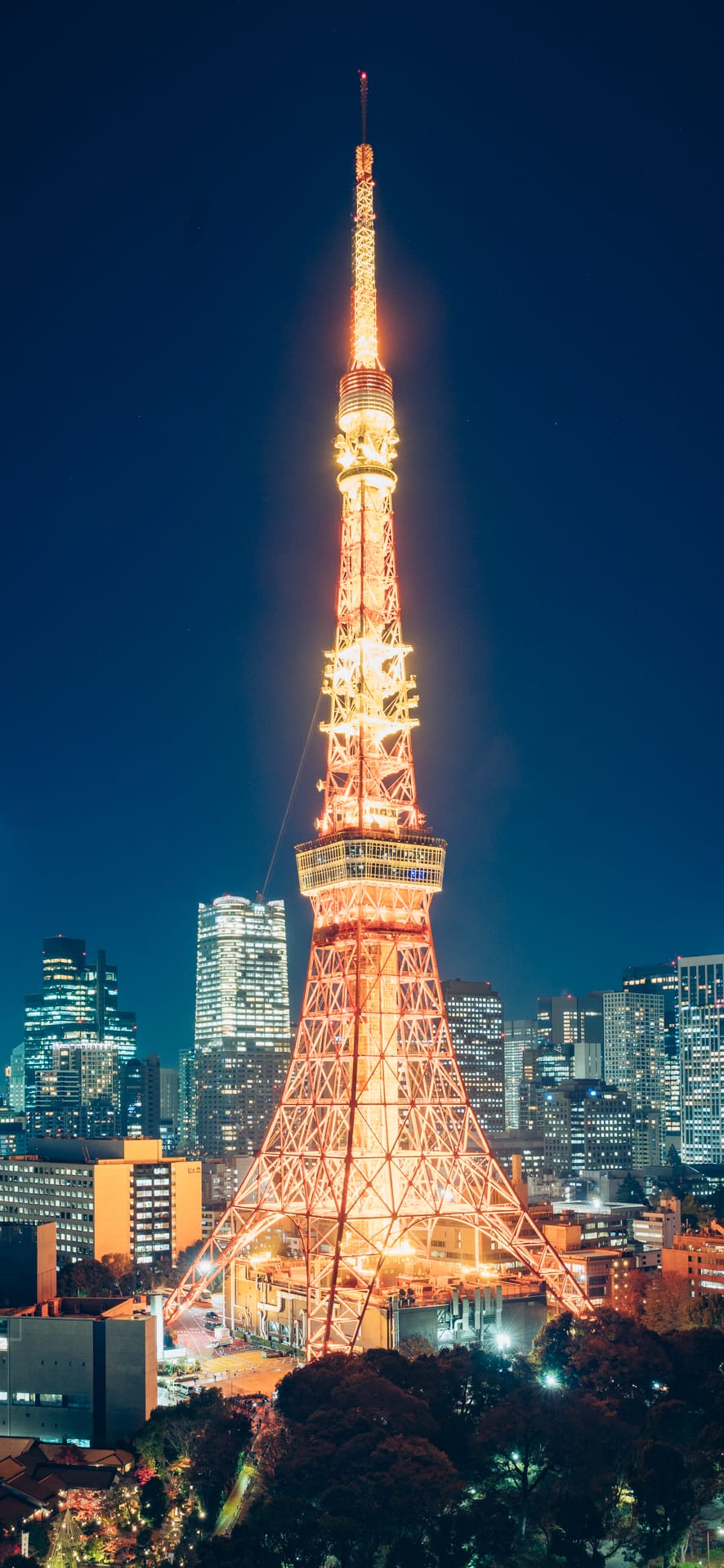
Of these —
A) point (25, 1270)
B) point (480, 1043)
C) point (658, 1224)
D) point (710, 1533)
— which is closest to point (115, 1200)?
point (658, 1224)

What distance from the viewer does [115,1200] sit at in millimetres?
103125

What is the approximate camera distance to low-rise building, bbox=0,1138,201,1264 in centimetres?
10200

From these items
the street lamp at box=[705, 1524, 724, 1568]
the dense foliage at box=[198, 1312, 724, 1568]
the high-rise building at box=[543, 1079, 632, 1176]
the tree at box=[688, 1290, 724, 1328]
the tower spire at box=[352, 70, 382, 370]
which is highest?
the tower spire at box=[352, 70, 382, 370]

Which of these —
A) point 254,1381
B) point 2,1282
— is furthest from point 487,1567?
point 2,1282

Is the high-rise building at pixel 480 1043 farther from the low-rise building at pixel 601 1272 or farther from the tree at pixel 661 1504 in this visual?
the tree at pixel 661 1504

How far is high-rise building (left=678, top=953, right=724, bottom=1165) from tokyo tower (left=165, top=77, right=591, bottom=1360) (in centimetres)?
11676

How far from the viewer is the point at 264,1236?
74.5 metres

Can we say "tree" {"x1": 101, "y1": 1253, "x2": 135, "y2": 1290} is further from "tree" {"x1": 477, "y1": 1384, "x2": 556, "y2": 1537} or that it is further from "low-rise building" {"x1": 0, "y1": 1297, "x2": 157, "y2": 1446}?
"tree" {"x1": 477, "y1": 1384, "x2": 556, "y2": 1537}

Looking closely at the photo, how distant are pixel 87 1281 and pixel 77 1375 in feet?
66.6

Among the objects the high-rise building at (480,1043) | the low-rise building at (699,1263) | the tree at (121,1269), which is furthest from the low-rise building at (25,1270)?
the high-rise building at (480,1043)

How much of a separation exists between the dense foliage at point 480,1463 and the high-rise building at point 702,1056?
130945 mm

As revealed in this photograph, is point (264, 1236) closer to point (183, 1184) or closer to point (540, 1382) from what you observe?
point (540, 1382)

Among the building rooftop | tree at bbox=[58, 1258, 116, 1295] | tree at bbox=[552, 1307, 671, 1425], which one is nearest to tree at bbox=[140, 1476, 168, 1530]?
the building rooftop

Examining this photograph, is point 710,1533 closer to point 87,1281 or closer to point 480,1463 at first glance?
point 480,1463
